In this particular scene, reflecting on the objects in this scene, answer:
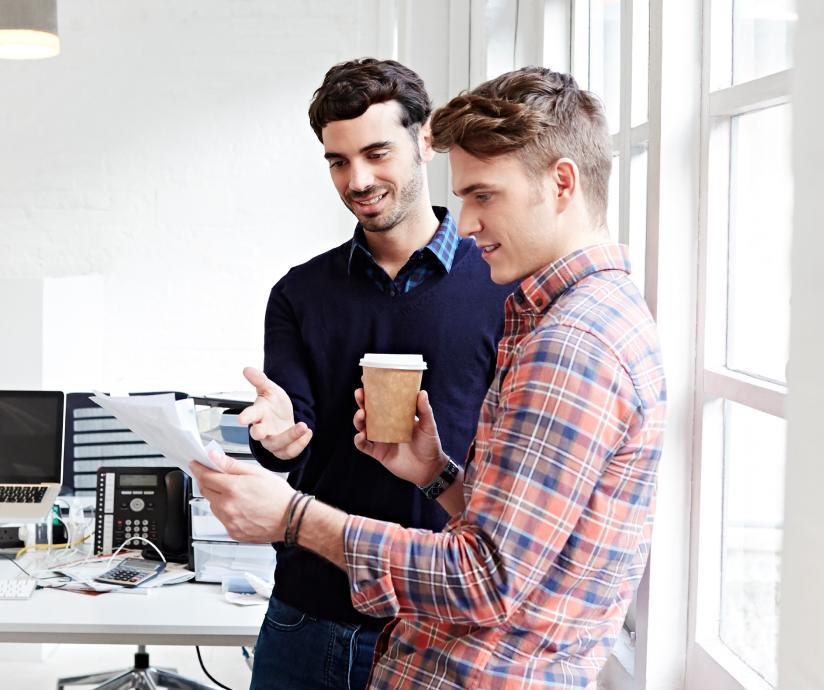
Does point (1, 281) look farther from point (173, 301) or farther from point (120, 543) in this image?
point (120, 543)

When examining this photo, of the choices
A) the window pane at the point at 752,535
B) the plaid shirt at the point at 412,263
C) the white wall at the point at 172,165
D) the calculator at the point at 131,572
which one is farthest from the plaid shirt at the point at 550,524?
the white wall at the point at 172,165

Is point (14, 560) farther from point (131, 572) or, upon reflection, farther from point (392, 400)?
point (392, 400)

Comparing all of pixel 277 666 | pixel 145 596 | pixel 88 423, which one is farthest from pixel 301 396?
pixel 88 423

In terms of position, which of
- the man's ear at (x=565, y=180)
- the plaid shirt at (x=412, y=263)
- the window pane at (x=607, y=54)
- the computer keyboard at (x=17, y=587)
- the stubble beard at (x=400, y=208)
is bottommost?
the computer keyboard at (x=17, y=587)

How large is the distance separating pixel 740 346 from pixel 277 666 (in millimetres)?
882

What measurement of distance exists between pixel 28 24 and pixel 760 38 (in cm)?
252

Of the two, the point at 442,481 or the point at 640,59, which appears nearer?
the point at 442,481

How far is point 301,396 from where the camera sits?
1.72m

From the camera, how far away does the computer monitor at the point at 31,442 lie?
9.60 ft

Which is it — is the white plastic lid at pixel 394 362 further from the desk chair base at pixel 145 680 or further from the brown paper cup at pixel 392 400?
the desk chair base at pixel 145 680

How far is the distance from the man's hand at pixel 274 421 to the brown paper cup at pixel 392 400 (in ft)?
0.50

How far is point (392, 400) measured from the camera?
142 centimetres

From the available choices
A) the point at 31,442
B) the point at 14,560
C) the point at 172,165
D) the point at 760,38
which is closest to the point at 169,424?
the point at 760,38

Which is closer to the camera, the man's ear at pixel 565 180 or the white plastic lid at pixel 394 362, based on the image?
the man's ear at pixel 565 180
